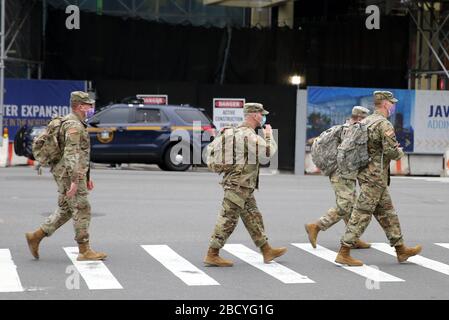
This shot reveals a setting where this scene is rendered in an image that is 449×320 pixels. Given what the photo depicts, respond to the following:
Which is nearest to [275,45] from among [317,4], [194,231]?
[317,4]

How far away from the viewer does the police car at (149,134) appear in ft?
→ 70.3

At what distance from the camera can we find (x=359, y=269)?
8859mm

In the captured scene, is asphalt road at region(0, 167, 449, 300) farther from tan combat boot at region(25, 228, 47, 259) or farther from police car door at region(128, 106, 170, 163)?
police car door at region(128, 106, 170, 163)

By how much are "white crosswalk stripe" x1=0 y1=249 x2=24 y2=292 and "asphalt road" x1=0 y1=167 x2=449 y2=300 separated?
11mm

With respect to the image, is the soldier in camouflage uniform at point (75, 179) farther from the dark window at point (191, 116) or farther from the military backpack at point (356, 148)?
the dark window at point (191, 116)

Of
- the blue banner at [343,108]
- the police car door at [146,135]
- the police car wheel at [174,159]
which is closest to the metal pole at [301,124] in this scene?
the blue banner at [343,108]

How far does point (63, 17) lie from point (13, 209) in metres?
16.2

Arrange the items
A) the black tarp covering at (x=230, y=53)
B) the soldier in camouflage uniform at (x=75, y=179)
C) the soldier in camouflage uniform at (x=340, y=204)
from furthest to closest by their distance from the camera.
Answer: the black tarp covering at (x=230, y=53)
the soldier in camouflage uniform at (x=340, y=204)
the soldier in camouflage uniform at (x=75, y=179)

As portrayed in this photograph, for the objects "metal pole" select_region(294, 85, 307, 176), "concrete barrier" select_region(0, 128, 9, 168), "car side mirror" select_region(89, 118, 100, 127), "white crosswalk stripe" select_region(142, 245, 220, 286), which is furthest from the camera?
"metal pole" select_region(294, 85, 307, 176)

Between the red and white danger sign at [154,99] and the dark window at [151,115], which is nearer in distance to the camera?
the dark window at [151,115]

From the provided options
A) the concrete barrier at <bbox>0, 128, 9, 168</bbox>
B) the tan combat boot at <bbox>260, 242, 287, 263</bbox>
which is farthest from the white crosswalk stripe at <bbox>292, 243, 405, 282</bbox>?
the concrete barrier at <bbox>0, 128, 9, 168</bbox>

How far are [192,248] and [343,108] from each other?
14.5m

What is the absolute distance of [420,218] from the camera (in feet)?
43.8

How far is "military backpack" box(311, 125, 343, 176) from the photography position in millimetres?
10391
